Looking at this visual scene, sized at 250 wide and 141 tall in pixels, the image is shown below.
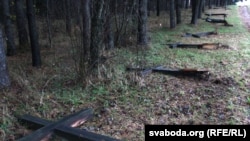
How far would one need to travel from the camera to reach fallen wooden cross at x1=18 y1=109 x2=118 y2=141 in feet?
12.5

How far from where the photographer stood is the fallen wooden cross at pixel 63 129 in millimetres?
3818

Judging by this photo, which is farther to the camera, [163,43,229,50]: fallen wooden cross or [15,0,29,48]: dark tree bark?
[15,0,29,48]: dark tree bark

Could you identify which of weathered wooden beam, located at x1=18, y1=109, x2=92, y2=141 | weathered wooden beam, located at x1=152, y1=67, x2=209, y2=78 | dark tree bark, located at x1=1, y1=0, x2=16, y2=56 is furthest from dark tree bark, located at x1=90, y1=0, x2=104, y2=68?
dark tree bark, located at x1=1, y1=0, x2=16, y2=56

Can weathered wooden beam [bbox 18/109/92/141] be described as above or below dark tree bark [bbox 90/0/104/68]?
below

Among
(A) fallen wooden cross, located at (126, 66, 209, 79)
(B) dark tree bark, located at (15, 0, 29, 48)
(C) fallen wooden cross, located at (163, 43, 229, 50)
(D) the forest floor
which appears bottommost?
(D) the forest floor

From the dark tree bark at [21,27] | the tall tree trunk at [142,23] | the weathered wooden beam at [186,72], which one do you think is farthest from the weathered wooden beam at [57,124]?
the dark tree bark at [21,27]

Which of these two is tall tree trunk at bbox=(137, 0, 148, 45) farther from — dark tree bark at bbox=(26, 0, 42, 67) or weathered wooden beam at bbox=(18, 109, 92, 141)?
weathered wooden beam at bbox=(18, 109, 92, 141)

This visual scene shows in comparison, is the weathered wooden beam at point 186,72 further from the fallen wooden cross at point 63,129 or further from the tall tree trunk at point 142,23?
the tall tree trunk at point 142,23

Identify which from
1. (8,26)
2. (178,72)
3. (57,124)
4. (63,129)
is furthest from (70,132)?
(8,26)

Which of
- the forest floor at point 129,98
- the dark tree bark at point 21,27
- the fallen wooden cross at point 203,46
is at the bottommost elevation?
the forest floor at point 129,98

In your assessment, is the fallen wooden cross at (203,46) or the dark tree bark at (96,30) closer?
the dark tree bark at (96,30)

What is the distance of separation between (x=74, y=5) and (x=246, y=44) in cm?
769

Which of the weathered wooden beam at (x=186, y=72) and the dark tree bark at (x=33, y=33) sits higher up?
the dark tree bark at (x=33, y=33)

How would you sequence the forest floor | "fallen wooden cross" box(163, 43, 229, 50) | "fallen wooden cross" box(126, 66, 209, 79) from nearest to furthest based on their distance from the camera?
the forest floor
"fallen wooden cross" box(126, 66, 209, 79)
"fallen wooden cross" box(163, 43, 229, 50)
